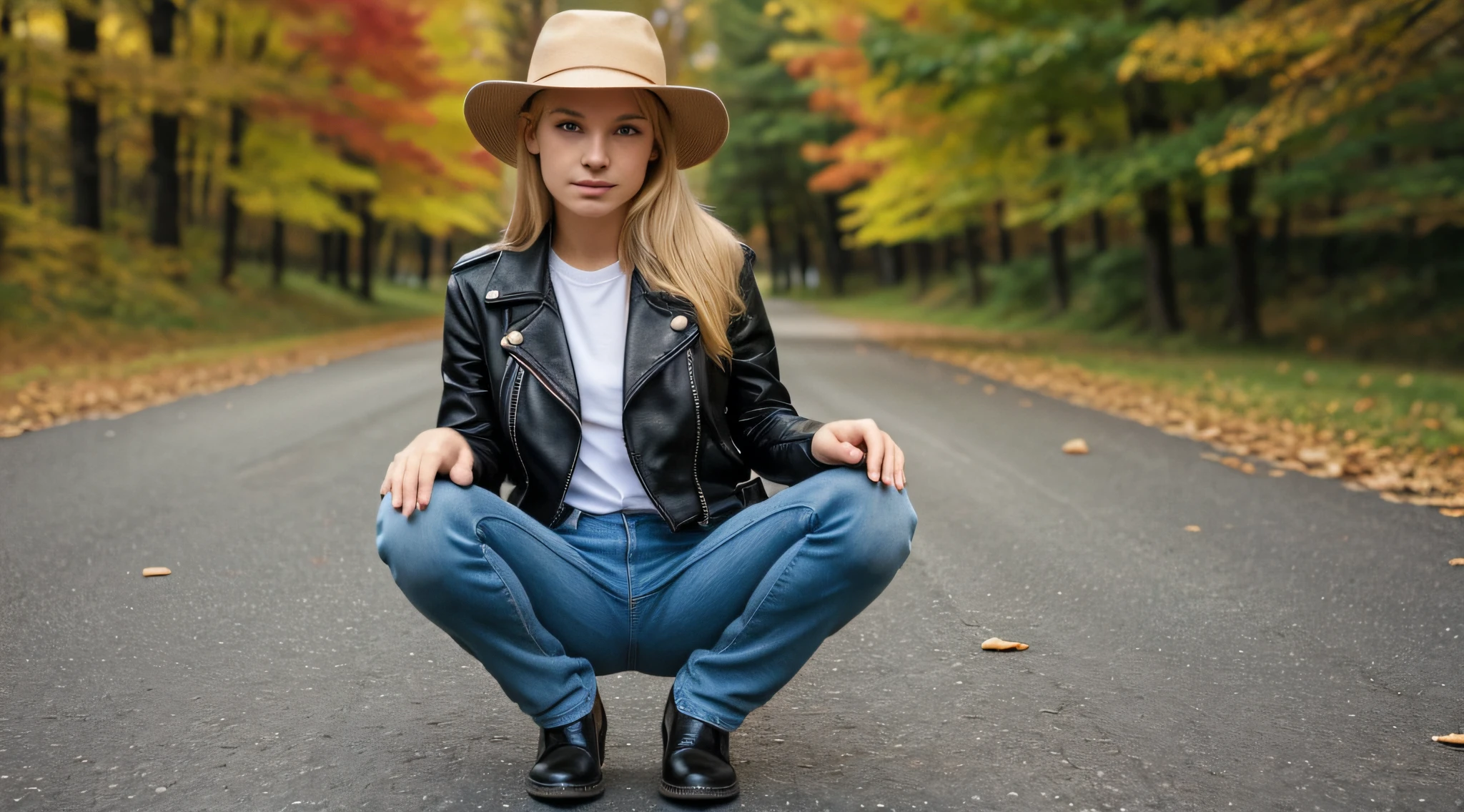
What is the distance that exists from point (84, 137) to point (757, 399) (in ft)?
64.3

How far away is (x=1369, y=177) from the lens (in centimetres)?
1571

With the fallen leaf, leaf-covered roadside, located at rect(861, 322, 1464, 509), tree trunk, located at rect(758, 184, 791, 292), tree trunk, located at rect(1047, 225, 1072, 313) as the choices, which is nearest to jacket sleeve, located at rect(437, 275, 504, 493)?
the fallen leaf

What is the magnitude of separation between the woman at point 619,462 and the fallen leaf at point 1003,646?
1215 millimetres

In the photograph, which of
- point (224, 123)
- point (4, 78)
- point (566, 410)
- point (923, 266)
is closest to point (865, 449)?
point (566, 410)

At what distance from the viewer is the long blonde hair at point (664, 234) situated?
278cm

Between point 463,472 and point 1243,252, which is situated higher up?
point 1243,252

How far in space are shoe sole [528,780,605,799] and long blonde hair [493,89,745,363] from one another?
980mm

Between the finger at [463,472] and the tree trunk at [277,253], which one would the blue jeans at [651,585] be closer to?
the finger at [463,472]

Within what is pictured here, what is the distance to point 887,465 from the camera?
8.21 feet

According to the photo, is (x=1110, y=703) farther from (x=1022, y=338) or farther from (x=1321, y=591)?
(x=1022, y=338)

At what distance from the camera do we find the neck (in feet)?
9.43

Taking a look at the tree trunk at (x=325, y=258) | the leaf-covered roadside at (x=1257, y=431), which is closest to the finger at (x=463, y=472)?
the leaf-covered roadside at (x=1257, y=431)

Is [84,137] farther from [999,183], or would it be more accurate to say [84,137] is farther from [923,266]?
[923,266]

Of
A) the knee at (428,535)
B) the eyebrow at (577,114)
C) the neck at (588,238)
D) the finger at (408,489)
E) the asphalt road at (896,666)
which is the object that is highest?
the eyebrow at (577,114)
